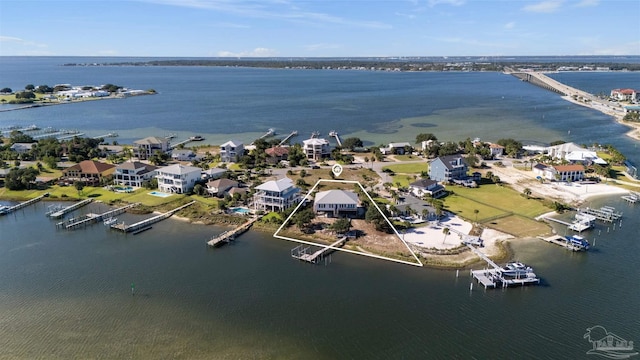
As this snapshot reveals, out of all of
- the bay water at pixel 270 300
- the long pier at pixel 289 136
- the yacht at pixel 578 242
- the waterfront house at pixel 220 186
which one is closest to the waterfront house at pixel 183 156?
the waterfront house at pixel 220 186

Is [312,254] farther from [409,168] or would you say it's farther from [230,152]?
[230,152]

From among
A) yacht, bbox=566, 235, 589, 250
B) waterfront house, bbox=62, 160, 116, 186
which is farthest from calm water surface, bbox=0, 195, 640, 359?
waterfront house, bbox=62, 160, 116, 186

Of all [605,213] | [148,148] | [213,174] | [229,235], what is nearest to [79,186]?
[213,174]

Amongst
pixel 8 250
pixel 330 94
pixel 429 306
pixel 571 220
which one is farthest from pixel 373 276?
pixel 330 94

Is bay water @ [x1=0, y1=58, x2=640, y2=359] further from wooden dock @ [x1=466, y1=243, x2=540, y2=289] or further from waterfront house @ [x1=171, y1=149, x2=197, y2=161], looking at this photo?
waterfront house @ [x1=171, y1=149, x2=197, y2=161]

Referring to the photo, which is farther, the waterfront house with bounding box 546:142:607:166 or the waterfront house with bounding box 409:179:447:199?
the waterfront house with bounding box 546:142:607:166

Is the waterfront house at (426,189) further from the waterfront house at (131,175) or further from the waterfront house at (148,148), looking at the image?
the waterfront house at (148,148)
